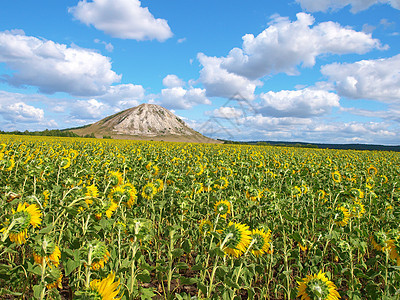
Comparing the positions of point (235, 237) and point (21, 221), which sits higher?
point (21, 221)

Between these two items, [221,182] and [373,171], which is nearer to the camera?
[221,182]

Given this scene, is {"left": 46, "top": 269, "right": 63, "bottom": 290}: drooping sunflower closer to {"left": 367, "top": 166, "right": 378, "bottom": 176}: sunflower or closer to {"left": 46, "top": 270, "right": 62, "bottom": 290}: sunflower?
{"left": 46, "top": 270, "right": 62, "bottom": 290}: sunflower

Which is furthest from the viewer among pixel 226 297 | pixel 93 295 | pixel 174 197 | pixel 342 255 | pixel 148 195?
pixel 174 197

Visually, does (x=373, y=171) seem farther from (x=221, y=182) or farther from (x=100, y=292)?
(x=100, y=292)

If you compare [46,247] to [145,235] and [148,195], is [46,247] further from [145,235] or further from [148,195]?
[148,195]

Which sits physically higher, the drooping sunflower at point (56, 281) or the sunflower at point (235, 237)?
the sunflower at point (235, 237)

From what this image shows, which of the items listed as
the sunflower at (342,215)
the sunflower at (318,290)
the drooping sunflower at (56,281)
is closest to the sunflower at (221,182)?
the sunflower at (342,215)

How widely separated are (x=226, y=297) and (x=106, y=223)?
4.42 ft

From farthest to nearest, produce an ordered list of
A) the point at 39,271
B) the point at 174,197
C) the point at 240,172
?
the point at 240,172, the point at 174,197, the point at 39,271

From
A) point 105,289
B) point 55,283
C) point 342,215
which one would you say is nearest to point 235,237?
point 105,289

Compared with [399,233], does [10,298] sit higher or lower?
lower

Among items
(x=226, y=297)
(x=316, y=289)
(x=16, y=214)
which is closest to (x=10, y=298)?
(x=16, y=214)

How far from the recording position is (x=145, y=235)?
2430 mm

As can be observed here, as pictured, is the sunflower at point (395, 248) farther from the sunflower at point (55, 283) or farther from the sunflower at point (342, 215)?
the sunflower at point (55, 283)
